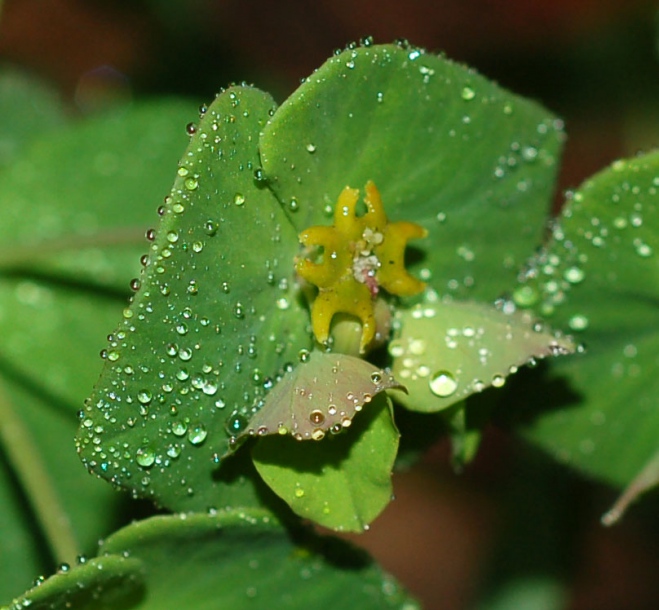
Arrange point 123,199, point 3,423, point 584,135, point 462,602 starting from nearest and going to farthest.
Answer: point 3,423 < point 123,199 < point 462,602 < point 584,135

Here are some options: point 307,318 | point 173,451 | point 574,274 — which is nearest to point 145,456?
point 173,451

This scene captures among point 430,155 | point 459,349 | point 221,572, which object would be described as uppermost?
point 430,155

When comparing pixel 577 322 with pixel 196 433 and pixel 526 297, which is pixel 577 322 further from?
pixel 196 433

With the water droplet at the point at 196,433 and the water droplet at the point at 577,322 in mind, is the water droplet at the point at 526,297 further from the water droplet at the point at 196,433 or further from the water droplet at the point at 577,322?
the water droplet at the point at 196,433

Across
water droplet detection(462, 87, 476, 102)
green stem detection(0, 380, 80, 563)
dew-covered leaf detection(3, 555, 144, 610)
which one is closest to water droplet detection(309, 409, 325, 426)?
dew-covered leaf detection(3, 555, 144, 610)

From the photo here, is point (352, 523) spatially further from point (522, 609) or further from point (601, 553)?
point (601, 553)

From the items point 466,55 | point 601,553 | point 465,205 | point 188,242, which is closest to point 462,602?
point 601,553
